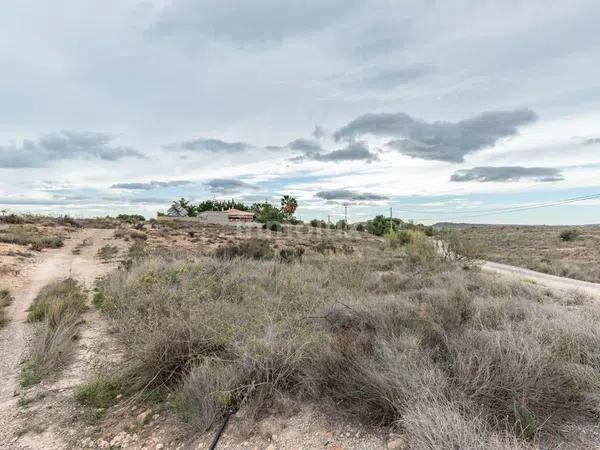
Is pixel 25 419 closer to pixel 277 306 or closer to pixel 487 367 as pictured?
pixel 277 306

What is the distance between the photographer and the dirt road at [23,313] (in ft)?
12.9

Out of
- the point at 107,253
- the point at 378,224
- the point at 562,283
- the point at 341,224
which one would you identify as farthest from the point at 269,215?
the point at 562,283

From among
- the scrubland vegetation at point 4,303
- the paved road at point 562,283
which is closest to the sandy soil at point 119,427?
the scrubland vegetation at point 4,303

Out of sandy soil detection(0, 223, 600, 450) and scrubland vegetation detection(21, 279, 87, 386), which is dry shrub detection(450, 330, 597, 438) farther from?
scrubland vegetation detection(21, 279, 87, 386)

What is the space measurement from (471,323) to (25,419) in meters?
6.47

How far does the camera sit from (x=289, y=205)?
94.5 meters

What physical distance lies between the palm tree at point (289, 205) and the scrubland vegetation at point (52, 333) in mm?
84174

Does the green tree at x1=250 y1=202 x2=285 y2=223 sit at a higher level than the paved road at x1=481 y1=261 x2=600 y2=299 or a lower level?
higher

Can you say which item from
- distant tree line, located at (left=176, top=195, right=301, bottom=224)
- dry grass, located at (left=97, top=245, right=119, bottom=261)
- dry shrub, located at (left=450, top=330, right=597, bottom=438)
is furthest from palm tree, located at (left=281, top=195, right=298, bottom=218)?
dry shrub, located at (left=450, top=330, right=597, bottom=438)

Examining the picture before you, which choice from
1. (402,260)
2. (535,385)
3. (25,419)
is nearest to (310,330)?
(535,385)

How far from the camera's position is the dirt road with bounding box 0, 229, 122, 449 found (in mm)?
3938

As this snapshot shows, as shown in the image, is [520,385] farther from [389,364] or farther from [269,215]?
[269,215]

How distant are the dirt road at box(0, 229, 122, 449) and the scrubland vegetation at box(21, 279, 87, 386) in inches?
7.5

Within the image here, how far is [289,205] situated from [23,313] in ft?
283
